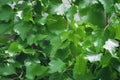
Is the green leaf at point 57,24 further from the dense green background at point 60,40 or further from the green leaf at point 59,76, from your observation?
the green leaf at point 59,76

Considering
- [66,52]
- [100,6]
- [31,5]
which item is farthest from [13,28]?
[100,6]

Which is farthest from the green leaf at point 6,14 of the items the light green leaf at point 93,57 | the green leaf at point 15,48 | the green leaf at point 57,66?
the light green leaf at point 93,57

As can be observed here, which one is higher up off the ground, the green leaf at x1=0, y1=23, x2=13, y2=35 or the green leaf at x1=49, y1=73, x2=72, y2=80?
the green leaf at x1=0, y1=23, x2=13, y2=35

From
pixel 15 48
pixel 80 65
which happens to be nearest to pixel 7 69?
pixel 15 48

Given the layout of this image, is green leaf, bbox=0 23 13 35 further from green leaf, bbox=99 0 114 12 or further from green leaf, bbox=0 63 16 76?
green leaf, bbox=99 0 114 12

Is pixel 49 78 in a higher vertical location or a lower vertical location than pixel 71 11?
lower

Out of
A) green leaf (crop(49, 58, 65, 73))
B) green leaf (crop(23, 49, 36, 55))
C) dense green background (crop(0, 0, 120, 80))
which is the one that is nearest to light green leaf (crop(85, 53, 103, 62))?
dense green background (crop(0, 0, 120, 80))

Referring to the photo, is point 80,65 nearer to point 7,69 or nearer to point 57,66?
point 57,66

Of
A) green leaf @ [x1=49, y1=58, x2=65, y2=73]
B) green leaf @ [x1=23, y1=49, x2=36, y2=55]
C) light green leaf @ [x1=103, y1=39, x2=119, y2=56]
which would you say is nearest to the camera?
light green leaf @ [x1=103, y1=39, x2=119, y2=56]

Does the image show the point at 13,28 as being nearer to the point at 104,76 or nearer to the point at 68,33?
the point at 68,33
